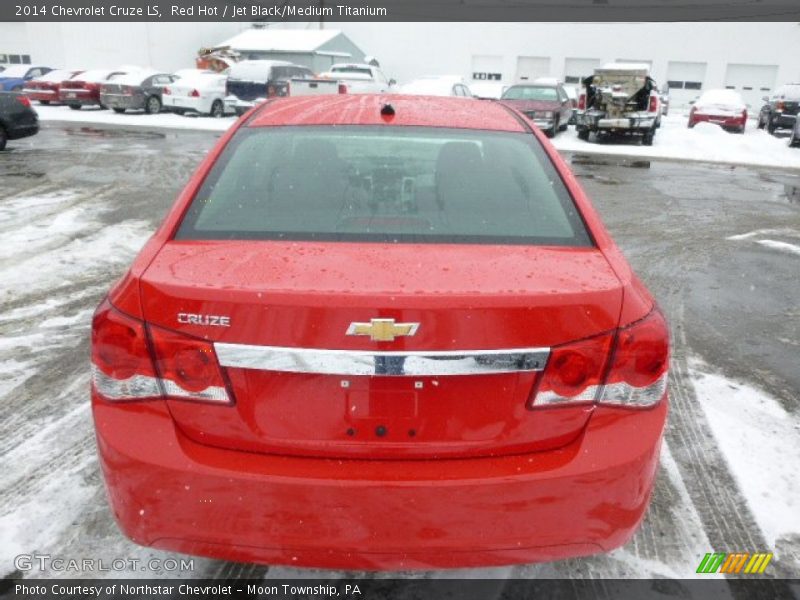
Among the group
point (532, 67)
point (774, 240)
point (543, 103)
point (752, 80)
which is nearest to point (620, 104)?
point (543, 103)

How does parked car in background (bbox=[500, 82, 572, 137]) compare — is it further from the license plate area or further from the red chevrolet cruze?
the license plate area

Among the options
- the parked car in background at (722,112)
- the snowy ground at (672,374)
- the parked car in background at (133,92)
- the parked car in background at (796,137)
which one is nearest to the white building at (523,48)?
the parked car in background at (133,92)

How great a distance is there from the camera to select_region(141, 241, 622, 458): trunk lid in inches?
66.0

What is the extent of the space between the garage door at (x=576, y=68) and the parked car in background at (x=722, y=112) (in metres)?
19.9

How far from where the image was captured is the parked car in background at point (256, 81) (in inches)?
822

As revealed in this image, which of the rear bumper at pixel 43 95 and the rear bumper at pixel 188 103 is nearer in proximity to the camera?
the rear bumper at pixel 188 103

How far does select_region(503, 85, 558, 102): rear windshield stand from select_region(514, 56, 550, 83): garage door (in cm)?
2252

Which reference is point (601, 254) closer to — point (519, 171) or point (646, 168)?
point (519, 171)

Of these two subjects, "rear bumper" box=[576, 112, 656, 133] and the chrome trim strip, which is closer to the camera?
the chrome trim strip

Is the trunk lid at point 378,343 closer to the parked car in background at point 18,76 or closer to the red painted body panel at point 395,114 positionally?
the red painted body panel at point 395,114

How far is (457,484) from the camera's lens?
1748mm

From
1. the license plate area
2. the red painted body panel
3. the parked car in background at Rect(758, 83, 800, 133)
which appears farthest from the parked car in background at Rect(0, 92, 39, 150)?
the parked car in background at Rect(758, 83, 800, 133)
